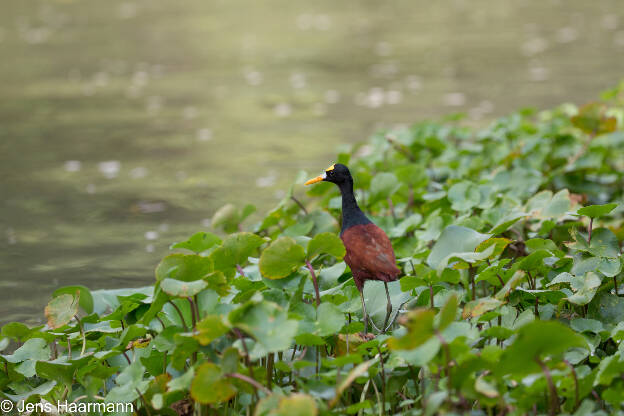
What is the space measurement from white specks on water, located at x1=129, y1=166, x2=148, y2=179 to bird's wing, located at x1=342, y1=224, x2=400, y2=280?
403cm

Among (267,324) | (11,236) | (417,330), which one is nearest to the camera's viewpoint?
(417,330)

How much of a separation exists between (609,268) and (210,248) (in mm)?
1553

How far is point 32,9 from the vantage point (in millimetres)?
16500

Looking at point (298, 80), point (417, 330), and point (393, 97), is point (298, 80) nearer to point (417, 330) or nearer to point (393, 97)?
→ point (393, 97)

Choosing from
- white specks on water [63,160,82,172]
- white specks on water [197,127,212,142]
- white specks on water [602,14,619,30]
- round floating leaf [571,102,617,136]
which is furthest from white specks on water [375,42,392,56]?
round floating leaf [571,102,617,136]

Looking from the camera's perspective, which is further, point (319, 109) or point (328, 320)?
point (319, 109)

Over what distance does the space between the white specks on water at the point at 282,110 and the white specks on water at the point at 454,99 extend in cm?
174

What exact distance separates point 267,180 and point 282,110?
2.50 metres

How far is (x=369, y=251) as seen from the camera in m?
2.83

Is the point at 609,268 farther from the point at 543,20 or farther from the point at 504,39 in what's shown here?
the point at 543,20

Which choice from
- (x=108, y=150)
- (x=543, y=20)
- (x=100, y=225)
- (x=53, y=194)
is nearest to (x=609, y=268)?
(x=100, y=225)

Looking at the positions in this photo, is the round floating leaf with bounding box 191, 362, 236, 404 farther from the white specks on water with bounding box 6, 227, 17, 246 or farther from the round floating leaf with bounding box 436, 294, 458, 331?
the white specks on water with bounding box 6, 227, 17, 246

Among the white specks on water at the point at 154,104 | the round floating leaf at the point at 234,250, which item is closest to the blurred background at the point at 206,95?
the white specks on water at the point at 154,104

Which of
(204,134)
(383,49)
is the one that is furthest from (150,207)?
(383,49)
